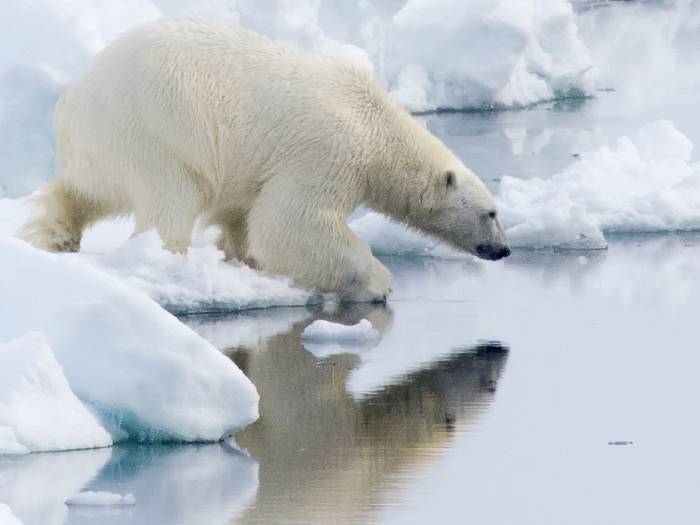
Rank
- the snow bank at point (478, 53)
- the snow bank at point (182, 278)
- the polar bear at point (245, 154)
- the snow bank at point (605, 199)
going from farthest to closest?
the snow bank at point (478, 53) < the snow bank at point (605, 199) < the polar bear at point (245, 154) < the snow bank at point (182, 278)

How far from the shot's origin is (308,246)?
9.33 m

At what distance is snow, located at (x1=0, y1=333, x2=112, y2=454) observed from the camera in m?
5.61

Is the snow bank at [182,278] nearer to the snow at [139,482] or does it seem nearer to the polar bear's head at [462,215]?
the polar bear's head at [462,215]

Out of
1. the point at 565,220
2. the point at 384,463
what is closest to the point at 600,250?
the point at 565,220

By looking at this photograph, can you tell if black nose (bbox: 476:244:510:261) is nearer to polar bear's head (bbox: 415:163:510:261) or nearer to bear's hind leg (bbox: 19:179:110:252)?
polar bear's head (bbox: 415:163:510:261)

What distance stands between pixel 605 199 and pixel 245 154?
3.71 meters

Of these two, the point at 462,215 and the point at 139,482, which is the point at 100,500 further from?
the point at 462,215

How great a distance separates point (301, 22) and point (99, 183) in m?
7.89

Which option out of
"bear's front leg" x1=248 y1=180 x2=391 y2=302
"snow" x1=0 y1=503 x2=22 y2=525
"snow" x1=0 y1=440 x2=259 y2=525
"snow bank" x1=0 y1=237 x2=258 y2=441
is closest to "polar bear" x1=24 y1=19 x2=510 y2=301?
"bear's front leg" x1=248 y1=180 x2=391 y2=302

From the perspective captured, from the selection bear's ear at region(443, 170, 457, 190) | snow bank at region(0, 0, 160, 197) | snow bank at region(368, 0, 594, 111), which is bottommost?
bear's ear at region(443, 170, 457, 190)

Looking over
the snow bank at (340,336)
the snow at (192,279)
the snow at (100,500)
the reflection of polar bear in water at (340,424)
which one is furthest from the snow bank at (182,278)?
the snow at (100,500)

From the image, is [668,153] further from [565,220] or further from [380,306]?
[380,306]

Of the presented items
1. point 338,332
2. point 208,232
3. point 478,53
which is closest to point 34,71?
point 208,232

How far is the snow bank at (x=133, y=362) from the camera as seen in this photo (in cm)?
588
